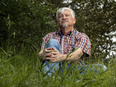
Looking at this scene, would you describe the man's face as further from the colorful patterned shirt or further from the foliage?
the foliage

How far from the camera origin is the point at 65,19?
333 cm

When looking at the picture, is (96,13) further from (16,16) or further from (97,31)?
(16,16)

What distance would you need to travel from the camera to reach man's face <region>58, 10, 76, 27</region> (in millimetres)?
3300

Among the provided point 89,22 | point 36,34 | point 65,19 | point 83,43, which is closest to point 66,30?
point 65,19

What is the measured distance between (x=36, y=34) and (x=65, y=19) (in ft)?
5.53

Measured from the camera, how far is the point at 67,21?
10.8 feet

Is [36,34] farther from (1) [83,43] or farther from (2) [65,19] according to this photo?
(1) [83,43]

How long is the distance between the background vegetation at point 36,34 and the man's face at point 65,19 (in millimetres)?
744

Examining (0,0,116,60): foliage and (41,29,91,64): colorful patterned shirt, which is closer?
(41,29,91,64): colorful patterned shirt

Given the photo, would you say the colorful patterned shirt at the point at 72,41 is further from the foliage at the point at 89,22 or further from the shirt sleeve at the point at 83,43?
the foliage at the point at 89,22

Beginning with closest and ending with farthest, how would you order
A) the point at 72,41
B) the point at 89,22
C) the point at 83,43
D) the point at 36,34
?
the point at 83,43, the point at 72,41, the point at 36,34, the point at 89,22

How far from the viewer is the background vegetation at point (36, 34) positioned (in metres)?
1.38

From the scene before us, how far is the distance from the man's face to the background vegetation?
0.74 meters

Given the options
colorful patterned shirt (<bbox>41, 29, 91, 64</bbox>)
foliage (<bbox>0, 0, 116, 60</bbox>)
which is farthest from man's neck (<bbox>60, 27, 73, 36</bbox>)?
foliage (<bbox>0, 0, 116, 60</bbox>)
